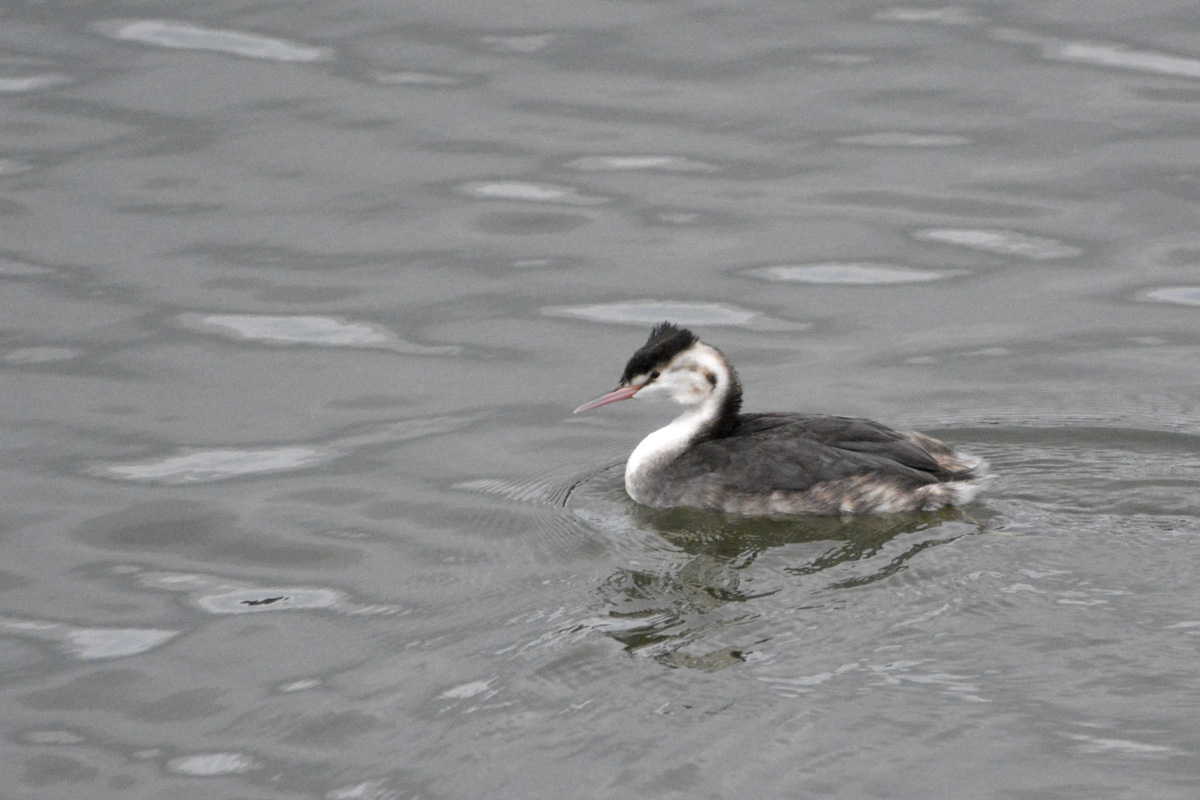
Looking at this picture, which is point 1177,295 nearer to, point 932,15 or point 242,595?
point 932,15

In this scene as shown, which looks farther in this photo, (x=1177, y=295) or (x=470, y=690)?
(x=1177, y=295)

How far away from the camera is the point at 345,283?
12016 millimetres

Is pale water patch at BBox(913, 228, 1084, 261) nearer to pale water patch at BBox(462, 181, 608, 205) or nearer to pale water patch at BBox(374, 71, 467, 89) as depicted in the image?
pale water patch at BBox(462, 181, 608, 205)

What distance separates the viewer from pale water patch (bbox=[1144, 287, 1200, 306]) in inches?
444

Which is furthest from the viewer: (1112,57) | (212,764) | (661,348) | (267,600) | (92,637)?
(1112,57)

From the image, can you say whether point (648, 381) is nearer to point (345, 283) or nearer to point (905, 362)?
point (905, 362)

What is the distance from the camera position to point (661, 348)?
897 centimetres

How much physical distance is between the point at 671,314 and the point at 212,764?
214 inches

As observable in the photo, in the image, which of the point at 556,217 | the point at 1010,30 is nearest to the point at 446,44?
the point at 556,217

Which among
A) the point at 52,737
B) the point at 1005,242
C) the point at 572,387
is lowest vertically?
the point at 52,737

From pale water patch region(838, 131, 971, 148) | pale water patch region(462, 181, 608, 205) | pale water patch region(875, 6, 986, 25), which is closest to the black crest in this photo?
pale water patch region(462, 181, 608, 205)

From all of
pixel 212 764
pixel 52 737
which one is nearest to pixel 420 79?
pixel 52 737

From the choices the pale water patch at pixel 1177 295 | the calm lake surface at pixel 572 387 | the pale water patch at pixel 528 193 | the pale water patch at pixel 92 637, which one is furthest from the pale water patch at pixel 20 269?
the pale water patch at pixel 1177 295

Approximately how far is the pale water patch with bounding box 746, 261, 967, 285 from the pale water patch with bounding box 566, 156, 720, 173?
173cm
